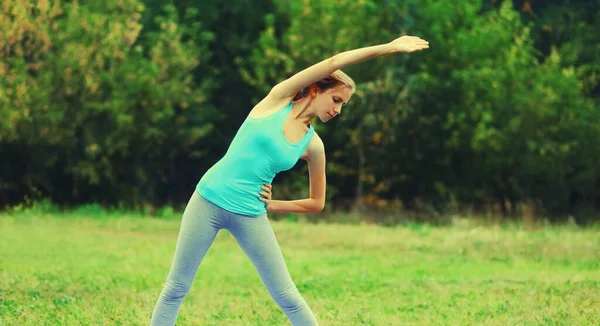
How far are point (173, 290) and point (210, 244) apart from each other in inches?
15.4

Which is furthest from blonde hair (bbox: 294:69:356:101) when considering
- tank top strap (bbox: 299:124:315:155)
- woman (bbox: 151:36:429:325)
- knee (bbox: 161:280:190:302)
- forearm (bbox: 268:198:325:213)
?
knee (bbox: 161:280:190:302)

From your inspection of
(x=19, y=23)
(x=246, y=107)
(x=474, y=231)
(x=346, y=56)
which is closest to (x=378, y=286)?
(x=346, y=56)

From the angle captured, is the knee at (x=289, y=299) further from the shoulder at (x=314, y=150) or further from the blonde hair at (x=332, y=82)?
the blonde hair at (x=332, y=82)

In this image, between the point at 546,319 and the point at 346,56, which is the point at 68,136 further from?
the point at 346,56

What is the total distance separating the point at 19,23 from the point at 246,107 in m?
11.1

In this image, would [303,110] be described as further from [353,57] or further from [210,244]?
[210,244]

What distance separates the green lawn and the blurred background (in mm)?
5942

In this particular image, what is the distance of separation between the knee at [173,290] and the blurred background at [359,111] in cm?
2036

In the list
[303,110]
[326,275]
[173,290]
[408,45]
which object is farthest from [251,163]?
[326,275]

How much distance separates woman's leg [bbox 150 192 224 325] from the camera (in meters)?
6.13

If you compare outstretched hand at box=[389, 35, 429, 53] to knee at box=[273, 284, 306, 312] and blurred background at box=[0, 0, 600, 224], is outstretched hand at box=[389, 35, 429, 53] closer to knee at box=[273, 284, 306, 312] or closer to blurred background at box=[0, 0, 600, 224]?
knee at box=[273, 284, 306, 312]

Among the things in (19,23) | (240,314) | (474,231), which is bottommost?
(474,231)

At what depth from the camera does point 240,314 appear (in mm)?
9484

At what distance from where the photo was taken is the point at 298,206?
6.59 metres
